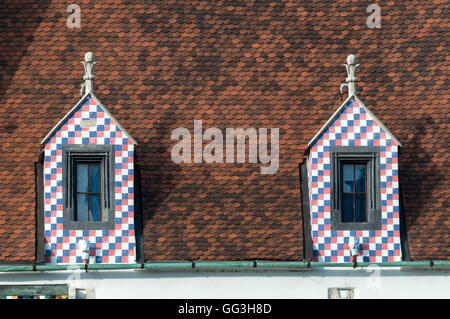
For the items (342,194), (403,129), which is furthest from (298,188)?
(403,129)

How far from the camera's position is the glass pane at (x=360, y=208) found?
94.2ft

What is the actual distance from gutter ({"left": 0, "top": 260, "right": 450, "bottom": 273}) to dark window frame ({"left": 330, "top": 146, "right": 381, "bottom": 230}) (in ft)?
3.17

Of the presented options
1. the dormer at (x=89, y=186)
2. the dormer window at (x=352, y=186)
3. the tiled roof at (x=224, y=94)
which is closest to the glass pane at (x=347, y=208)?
the dormer window at (x=352, y=186)

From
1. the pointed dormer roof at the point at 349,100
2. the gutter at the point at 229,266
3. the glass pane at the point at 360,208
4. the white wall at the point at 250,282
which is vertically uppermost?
the pointed dormer roof at the point at 349,100

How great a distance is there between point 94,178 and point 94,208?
2.08ft

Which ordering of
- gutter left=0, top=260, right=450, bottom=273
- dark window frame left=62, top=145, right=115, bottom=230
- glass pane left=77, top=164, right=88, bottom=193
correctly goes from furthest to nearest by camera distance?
1. glass pane left=77, top=164, right=88, bottom=193
2. dark window frame left=62, top=145, right=115, bottom=230
3. gutter left=0, top=260, right=450, bottom=273

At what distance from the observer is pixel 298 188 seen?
95.0 ft

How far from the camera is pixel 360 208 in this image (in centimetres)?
2877

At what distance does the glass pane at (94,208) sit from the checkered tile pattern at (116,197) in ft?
1.24

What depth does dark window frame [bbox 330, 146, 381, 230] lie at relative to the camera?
28406 mm

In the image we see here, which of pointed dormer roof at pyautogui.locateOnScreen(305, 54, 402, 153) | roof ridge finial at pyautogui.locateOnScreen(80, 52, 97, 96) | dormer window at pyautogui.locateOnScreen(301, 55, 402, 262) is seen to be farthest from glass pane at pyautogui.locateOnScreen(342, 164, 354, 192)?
roof ridge finial at pyautogui.locateOnScreen(80, 52, 97, 96)

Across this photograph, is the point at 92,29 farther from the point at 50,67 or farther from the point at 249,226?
the point at 249,226

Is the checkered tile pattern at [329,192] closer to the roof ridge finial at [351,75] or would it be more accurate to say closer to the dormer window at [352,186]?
the dormer window at [352,186]

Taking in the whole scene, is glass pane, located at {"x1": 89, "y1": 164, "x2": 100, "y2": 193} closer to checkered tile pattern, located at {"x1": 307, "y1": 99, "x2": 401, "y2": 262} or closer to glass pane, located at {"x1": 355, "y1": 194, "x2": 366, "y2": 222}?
checkered tile pattern, located at {"x1": 307, "y1": 99, "x2": 401, "y2": 262}
